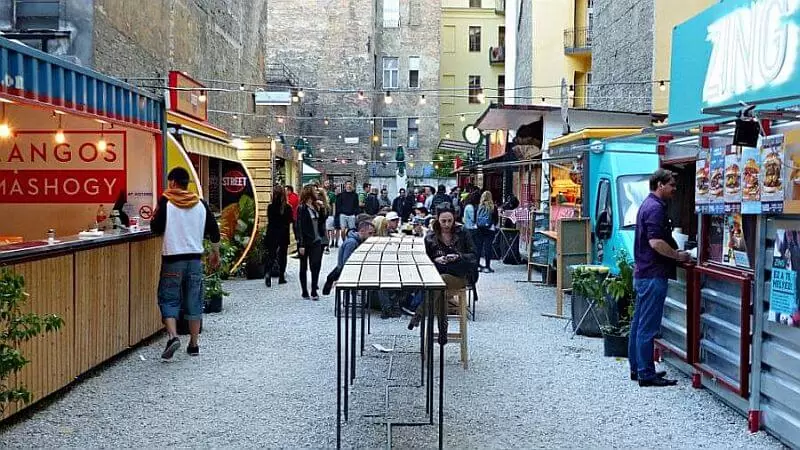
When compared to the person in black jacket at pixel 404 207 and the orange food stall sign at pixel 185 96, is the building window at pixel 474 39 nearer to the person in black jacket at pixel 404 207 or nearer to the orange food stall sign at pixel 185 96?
the person in black jacket at pixel 404 207

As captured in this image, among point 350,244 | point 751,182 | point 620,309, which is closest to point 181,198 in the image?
point 350,244

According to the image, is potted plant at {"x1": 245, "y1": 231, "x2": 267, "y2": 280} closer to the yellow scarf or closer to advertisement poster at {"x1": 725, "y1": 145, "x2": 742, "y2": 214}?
the yellow scarf

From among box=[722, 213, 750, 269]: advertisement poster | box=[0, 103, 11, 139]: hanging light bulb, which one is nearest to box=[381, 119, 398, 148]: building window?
box=[0, 103, 11, 139]: hanging light bulb

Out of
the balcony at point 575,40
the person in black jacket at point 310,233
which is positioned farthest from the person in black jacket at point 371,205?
the balcony at point 575,40

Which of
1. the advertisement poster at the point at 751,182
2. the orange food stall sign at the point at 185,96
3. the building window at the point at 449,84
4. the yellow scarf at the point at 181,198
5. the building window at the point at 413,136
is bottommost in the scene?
the yellow scarf at the point at 181,198

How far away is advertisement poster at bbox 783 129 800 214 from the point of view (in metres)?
5.29

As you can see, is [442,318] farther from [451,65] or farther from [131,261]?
[451,65]

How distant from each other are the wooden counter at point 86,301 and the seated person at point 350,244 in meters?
2.53

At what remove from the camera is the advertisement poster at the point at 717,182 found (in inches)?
255

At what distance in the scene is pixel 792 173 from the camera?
535 cm

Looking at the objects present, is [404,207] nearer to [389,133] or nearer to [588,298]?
[588,298]

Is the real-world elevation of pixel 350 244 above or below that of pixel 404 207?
below

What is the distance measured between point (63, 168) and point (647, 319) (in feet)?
23.5

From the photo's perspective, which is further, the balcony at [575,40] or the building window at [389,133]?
the building window at [389,133]
